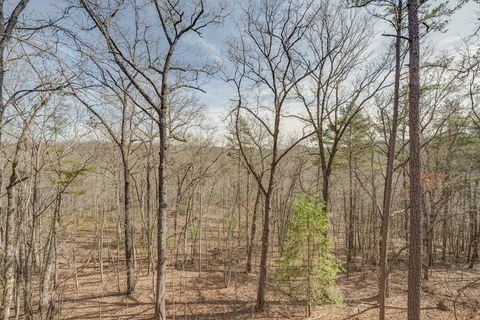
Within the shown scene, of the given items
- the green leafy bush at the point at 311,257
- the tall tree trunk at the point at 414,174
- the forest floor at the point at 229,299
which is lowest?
the forest floor at the point at 229,299

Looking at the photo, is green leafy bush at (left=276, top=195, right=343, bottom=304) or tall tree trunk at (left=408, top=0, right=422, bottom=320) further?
green leafy bush at (left=276, top=195, right=343, bottom=304)

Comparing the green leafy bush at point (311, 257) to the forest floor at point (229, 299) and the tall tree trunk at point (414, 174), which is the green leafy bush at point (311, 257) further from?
the tall tree trunk at point (414, 174)

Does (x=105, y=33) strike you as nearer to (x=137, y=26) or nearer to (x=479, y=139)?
(x=137, y=26)

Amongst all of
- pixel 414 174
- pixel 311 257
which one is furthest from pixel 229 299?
pixel 414 174

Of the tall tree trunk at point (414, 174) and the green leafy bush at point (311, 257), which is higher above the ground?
the tall tree trunk at point (414, 174)

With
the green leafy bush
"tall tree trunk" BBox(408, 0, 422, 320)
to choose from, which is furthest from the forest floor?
"tall tree trunk" BBox(408, 0, 422, 320)

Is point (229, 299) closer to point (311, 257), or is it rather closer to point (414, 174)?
point (311, 257)

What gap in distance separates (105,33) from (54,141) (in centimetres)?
676

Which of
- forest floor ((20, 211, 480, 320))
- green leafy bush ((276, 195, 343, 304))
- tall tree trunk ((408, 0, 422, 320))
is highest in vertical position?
tall tree trunk ((408, 0, 422, 320))

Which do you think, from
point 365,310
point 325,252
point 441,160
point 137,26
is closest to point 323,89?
point 325,252

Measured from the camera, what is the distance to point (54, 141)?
10.9 metres

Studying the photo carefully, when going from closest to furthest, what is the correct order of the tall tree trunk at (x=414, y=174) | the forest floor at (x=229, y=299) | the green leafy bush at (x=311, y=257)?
the tall tree trunk at (x=414, y=174) < the forest floor at (x=229, y=299) < the green leafy bush at (x=311, y=257)

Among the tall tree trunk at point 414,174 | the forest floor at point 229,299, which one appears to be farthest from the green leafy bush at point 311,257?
the tall tree trunk at point 414,174

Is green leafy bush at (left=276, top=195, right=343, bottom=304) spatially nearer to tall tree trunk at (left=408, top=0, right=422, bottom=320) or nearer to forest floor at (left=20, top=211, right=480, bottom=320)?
forest floor at (left=20, top=211, right=480, bottom=320)
